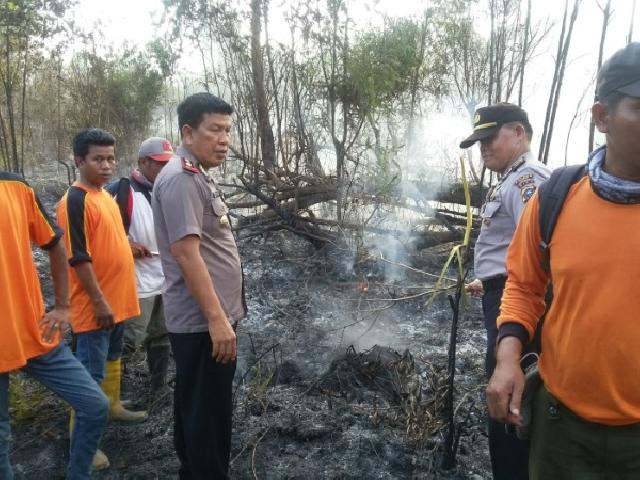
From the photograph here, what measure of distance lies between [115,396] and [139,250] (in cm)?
105

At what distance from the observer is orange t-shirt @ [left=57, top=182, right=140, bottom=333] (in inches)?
110

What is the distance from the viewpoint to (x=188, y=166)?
218 centimetres

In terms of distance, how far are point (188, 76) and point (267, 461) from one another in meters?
9.73

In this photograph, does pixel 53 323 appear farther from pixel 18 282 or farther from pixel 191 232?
pixel 191 232

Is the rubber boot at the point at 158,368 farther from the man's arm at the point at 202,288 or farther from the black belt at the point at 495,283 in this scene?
the black belt at the point at 495,283

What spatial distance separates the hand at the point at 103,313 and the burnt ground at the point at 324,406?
920mm

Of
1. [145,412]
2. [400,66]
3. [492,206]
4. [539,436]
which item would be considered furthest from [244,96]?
[539,436]

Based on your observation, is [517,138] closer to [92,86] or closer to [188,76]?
[188,76]

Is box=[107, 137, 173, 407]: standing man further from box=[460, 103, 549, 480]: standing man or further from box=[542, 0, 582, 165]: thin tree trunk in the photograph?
box=[542, 0, 582, 165]: thin tree trunk

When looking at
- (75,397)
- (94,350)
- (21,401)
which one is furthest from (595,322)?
(21,401)

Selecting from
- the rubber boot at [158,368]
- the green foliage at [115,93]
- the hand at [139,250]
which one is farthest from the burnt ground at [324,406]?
the green foliage at [115,93]

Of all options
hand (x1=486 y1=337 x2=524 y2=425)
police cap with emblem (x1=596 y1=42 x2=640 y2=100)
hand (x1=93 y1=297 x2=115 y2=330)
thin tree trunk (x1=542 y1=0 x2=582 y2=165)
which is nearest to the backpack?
hand (x1=486 y1=337 x2=524 y2=425)

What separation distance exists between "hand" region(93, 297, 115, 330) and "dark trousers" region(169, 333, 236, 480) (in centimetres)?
69

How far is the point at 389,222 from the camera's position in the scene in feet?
22.3
